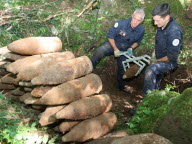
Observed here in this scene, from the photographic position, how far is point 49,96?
9.37ft

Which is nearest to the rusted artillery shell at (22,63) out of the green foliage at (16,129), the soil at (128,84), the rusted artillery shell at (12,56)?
the rusted artillery shell at (12,56)

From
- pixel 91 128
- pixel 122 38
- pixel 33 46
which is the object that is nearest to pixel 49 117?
pixel 91 128

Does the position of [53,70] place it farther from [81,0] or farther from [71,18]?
[81,0]

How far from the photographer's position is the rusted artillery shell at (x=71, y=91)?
287 cm

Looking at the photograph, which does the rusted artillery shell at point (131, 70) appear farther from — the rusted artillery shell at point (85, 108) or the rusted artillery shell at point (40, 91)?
the rusted artillery shell at point (40, 91)

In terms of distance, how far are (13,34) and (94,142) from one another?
3985 millimetres

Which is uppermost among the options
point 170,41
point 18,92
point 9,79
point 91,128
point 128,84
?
point 170,41

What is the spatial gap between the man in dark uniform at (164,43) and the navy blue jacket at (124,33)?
76 cm

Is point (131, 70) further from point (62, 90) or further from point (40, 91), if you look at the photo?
point (40, 91)

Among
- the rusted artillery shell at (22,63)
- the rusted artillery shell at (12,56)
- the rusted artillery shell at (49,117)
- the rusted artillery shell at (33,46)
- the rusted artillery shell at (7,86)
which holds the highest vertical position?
the rusted artillery shell at (33,46)

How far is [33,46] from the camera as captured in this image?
355 centimetres

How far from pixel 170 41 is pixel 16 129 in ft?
11.1

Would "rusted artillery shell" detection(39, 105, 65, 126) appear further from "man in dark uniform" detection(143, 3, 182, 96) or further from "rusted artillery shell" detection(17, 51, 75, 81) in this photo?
"man in dark uniform" detection(143, 3, 182, 96)

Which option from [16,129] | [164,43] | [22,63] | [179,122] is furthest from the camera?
[164,43]
